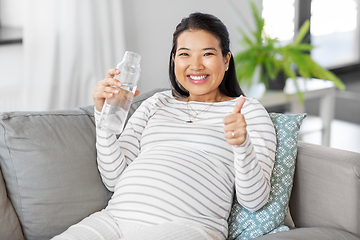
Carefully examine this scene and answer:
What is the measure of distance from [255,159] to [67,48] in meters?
1.32

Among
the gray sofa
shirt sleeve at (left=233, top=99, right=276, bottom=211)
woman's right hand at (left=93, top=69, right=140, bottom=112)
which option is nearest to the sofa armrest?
the gray sofa

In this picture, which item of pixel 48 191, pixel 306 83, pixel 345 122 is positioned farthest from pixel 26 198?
pixel 345 122

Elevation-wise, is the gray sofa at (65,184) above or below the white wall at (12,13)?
below

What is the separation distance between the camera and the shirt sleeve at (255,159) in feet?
3.74

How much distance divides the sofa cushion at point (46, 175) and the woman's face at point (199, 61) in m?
0.39

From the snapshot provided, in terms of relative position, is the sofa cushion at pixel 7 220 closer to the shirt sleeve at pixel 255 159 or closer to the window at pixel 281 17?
the shirt sleeve at pixel 255 159

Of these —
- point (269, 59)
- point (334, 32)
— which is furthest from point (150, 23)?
point (334, 32)

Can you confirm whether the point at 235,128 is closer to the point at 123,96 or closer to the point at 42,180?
the point at 123,96

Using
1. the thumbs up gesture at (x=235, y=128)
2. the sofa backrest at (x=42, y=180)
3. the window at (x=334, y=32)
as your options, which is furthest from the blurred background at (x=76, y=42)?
the window at (x=334, y=32)

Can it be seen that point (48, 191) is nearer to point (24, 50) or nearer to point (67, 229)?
point (67, 229)

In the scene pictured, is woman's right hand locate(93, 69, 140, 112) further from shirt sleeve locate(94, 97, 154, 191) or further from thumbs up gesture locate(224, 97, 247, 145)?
thumbs up gesture locate(224, 97, 247, 145)

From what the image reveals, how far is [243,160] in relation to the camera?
1.13m

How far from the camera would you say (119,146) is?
1413 millimetres

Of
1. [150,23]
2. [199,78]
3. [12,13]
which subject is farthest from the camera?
[150,23]
